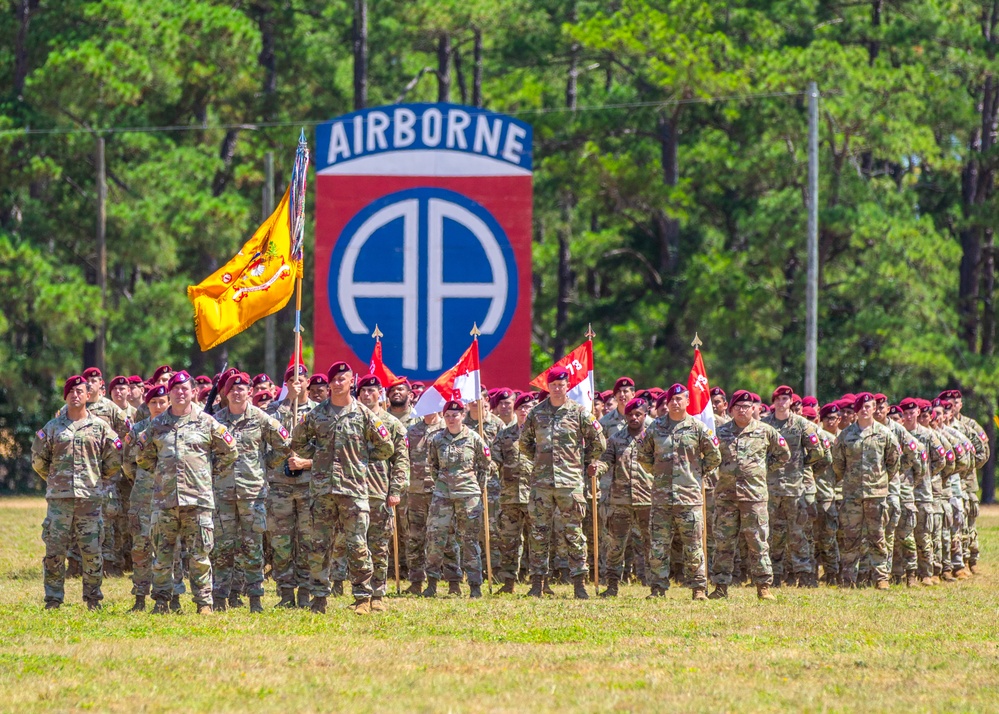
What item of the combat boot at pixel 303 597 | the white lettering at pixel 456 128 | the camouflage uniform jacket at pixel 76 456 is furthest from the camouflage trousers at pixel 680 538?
the white lettering at pixel 456 128

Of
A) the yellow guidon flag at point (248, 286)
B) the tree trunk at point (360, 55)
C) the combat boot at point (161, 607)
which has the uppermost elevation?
the tree trunk at point (360, 55)

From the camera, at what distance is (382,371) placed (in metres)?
16.4

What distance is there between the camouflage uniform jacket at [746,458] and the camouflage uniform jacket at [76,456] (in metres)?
5.12

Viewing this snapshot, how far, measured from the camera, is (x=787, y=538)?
50.5 feet

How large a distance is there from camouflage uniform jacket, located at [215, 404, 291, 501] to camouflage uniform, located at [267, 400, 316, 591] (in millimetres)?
120

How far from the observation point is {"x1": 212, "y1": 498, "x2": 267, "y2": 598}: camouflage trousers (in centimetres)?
1286

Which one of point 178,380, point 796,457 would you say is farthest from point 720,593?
point 178,380

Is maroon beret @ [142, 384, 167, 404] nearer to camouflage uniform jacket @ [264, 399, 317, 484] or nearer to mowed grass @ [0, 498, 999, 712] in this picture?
camouflage uniform jacket @ [264, 399, 317, 484]

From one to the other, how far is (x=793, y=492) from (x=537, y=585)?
2.83 meters

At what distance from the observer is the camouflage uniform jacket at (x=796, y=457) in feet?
50.0

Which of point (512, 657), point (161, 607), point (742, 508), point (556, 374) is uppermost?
point (556, 374)

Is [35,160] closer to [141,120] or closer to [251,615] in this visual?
[141,120]

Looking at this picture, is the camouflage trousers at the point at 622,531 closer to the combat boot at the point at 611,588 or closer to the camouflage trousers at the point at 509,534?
the combat boot at the point at 611,588

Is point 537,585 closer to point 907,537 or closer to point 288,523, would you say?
point 288,523
